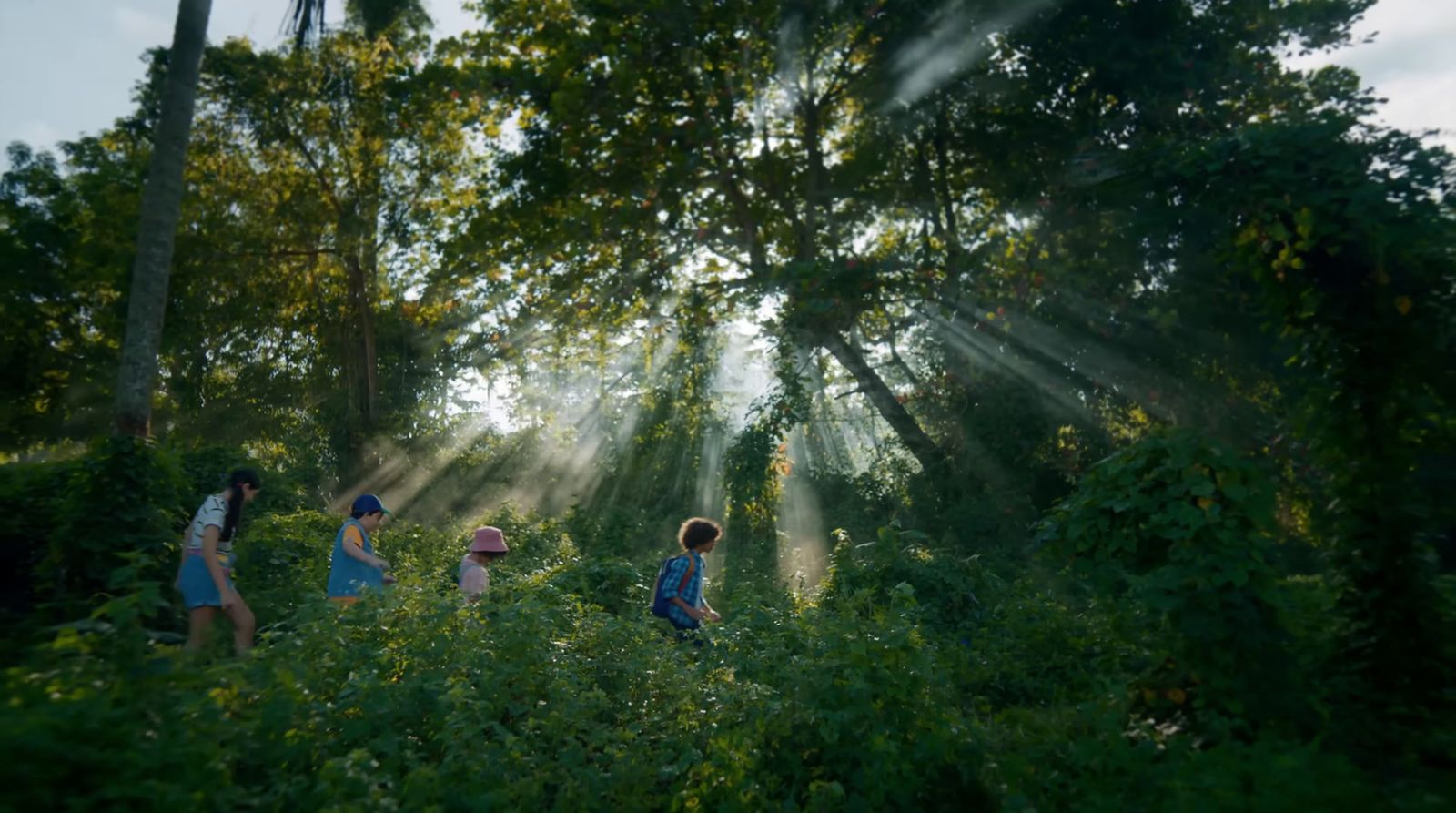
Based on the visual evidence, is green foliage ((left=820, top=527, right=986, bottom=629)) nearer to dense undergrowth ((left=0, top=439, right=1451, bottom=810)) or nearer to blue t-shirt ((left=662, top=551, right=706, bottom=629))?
blue t-shirt ((left=662, top=551, right=706, bottom=629))

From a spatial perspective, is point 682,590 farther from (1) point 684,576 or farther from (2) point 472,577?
(2) point 472,577

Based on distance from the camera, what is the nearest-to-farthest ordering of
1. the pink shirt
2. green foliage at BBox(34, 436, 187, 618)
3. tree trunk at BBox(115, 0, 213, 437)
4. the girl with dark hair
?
the girl with dark hair
the pink shirt
green foliage at BBox(34, 436, 187, 618)
tree trunk at BBox(115, 0, 213, 437)

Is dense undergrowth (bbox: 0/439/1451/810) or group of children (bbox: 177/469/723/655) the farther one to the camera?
group of children (bbox: 177/469/723/655)

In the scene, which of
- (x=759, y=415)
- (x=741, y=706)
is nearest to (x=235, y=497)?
(x=741, y=706)

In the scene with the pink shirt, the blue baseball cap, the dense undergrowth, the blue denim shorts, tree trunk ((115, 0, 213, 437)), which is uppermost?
tree trunk ((115, 0, 213, 437))

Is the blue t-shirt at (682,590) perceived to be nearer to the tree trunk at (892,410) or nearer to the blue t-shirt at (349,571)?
the blue t-shirt at (349,571)

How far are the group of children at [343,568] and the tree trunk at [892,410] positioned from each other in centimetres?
911

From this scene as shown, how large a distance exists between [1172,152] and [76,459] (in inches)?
444

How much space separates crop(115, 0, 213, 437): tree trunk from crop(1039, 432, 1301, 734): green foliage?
895cm

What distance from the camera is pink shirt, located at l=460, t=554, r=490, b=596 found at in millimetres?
8289

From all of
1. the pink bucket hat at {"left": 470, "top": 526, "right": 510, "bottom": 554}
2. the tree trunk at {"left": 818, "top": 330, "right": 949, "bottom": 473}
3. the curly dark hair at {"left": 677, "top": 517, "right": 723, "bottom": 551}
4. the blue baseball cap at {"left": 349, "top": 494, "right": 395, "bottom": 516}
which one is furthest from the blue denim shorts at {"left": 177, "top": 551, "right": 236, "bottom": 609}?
the tree trunk at {"left": 818, "top": 330, "right": 949, "bottom": 473}

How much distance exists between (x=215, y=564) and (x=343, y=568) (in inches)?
36.8

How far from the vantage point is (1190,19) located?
14.9 m

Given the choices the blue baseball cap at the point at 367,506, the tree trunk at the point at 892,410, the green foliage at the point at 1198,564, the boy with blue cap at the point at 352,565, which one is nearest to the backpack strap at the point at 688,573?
the boy with blue cap at the point at 352,565
